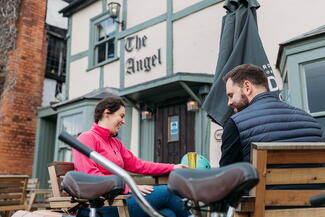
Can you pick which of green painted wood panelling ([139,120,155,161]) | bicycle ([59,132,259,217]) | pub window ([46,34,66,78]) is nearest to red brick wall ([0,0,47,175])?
pub window ([46,34,66,78])

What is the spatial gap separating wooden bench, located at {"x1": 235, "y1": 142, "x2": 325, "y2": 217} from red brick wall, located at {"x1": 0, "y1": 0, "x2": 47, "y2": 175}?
8631mm

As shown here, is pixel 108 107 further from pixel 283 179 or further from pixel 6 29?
pixel 6 29

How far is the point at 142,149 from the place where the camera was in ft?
24.6

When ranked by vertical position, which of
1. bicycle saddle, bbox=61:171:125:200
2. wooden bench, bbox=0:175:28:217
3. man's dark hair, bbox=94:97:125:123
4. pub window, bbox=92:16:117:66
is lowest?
wooden bench, bbox=0:175:28:217

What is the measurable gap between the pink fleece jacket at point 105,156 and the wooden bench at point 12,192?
9.19ft

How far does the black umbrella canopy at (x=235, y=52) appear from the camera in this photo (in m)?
3.87

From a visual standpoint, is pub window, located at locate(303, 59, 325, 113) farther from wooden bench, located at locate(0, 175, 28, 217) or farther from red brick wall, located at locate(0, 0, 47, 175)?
red brick wall, located at locate(0, 0, 47, 175)

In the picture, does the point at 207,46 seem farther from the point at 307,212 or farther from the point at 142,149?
the point at 307,212

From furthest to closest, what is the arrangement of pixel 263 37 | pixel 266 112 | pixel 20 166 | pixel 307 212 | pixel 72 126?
1. pixel 20 166
2. pixel 72 126
3. pixel 263 37
4. pixel 266 112
5. pixel 307 212

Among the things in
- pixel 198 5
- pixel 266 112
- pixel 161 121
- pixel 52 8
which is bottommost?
pixel 266 112

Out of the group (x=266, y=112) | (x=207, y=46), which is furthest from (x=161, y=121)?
(x=266, y=112)

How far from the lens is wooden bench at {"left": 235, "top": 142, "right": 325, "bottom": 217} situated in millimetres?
1659

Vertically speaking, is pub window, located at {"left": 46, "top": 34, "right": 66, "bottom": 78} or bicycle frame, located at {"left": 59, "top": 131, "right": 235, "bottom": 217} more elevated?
pub window, located at {"left": 46, "top": 34, "right": 66, "bottom": 78}

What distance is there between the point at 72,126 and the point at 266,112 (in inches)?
280
